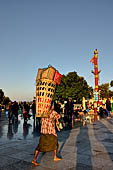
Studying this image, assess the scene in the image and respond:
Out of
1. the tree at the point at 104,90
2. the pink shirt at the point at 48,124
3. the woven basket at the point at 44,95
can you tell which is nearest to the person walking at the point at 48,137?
the pink shirt at the point at 48,124

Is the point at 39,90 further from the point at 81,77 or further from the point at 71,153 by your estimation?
the point at 81,77

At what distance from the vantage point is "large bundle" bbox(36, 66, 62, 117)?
437 cm

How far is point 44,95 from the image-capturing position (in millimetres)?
4359

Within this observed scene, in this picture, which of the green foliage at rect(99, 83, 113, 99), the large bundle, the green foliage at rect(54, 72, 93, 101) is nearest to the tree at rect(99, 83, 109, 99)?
the green foliage at rect(99, 83, 113, 99)

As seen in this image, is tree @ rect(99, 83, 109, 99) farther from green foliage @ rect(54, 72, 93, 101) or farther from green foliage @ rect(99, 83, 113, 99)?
green foliage @ rect(54, 72, 93, 101)

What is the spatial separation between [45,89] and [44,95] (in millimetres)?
149

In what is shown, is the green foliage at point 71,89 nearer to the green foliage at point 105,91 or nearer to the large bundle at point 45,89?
the green foliage at point 105,91

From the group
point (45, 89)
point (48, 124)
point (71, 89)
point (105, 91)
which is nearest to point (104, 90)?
point (105, 91)

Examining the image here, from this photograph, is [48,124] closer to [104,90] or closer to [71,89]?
[71,89]

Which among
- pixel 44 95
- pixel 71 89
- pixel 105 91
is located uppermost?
pixel 105 91

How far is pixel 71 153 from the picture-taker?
5.36 m

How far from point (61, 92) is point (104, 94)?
20.0 meters

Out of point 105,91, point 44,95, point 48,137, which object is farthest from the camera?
point 105,91

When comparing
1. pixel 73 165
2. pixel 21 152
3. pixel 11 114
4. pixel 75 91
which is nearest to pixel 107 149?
pixel 73 165
